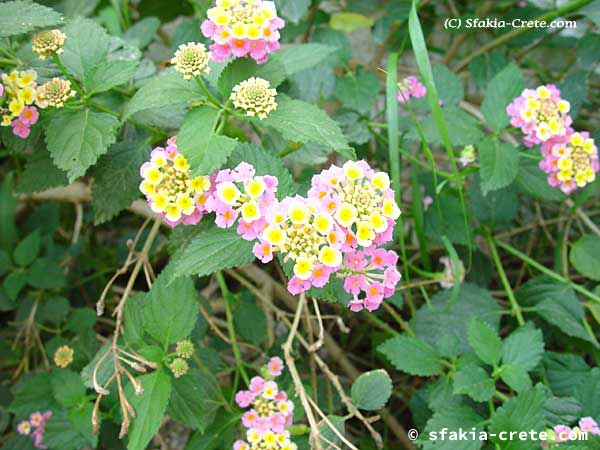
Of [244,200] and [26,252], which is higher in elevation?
[244,200]

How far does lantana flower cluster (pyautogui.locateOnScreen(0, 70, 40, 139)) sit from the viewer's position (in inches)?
39.5

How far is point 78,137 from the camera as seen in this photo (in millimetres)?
967

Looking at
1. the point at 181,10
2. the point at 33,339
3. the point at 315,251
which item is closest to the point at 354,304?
the point at 315,251

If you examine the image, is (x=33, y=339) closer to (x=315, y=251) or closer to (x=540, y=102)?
(x=315, y=251)

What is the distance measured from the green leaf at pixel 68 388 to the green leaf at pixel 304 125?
2.19 ft

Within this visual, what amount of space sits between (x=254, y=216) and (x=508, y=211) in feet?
2.89

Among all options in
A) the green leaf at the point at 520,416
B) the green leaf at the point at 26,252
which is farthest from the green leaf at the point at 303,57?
the green leaf at the point at 26,252

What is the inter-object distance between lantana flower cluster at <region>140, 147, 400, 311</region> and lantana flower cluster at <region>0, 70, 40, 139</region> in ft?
0.90

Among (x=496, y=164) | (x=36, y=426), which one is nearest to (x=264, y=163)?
(x=496, y=164)

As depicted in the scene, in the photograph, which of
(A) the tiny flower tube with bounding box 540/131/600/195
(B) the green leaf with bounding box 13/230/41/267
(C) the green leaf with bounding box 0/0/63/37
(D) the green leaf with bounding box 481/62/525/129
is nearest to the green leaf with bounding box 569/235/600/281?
(A) the tiny flower tube with bounding box 540/131/600/195

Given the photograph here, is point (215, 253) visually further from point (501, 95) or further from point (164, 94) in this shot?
point (501, 95)

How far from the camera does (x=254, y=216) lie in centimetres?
82

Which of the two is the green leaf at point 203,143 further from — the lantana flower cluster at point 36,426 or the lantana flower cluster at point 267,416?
the lantana flower cluster at point 36,426

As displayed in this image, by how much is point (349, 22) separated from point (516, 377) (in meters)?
1.08
